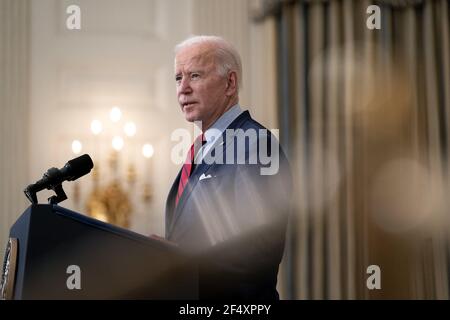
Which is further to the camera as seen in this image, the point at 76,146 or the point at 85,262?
the point at 76,146

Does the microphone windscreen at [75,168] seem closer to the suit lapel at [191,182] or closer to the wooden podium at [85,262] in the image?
the wooden podium at [85,262]

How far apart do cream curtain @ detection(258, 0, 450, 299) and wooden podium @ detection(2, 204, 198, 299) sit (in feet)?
11.0

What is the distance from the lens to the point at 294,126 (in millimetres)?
4973

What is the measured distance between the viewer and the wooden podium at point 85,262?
1.47m

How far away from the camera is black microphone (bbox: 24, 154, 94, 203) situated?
5.29 ft

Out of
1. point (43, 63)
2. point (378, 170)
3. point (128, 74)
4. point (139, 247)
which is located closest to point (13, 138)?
point (43, 63)

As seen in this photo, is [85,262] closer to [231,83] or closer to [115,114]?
[231,83]

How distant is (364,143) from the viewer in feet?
16.3

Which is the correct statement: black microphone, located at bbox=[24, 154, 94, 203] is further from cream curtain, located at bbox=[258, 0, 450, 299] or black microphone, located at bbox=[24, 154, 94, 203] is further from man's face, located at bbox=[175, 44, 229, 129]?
cream curtain, located at bbox=[258, 0, 450, 299]

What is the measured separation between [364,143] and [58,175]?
3.65 meters

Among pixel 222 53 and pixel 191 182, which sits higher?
pixel 222 53

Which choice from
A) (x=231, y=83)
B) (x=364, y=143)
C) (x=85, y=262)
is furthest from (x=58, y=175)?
(x=364, y=143)

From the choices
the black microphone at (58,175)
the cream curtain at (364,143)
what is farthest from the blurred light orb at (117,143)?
the black microphone at (58,175)

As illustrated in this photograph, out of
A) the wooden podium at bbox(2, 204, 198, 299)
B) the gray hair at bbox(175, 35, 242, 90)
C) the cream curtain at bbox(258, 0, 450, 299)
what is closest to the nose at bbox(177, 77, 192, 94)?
the gray hair at bbox(175, 35, 242, 90)
